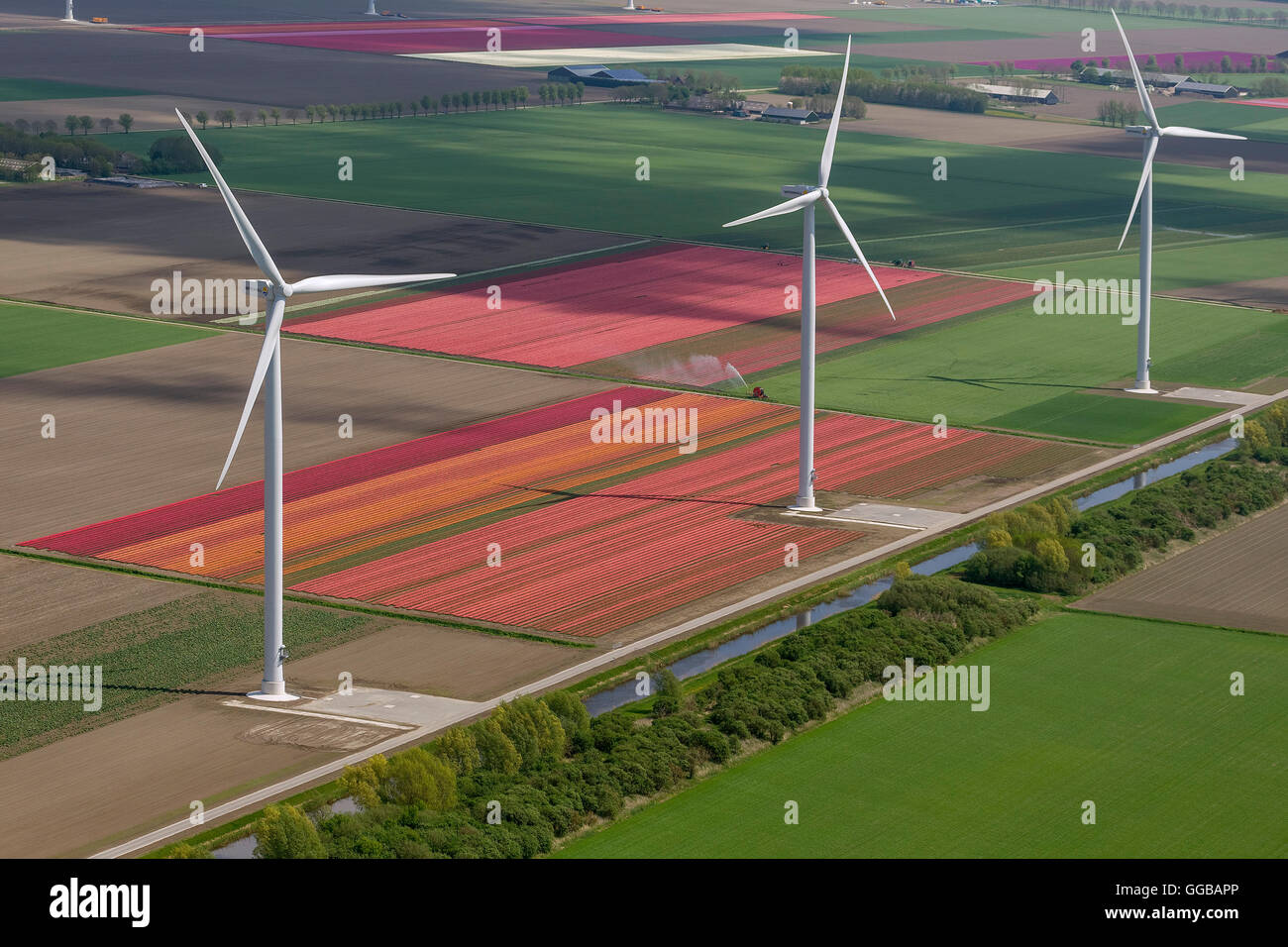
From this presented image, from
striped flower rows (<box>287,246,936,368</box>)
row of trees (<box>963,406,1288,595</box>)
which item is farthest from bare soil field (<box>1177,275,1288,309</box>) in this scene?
row of trees (<box>963,406,1288,595</box>)

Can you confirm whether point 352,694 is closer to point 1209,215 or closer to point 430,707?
point 430,707

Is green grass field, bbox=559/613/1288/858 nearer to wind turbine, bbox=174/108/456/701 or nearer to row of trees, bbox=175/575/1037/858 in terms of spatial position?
row of trees, bbox=175/575/1037/858

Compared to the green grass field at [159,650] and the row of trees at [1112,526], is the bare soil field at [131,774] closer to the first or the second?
the green grass field at [159,650]

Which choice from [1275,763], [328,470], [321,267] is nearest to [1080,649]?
[1275,763]

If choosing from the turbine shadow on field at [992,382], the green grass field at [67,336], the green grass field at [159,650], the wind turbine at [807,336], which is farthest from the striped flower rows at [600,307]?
the green grass field at [159,650]

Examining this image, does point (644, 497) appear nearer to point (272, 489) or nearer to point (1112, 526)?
point (1112, 526)
